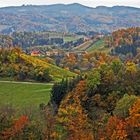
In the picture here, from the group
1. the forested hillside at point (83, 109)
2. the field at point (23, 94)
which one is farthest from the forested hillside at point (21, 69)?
the forested hillside at point (83, 109)

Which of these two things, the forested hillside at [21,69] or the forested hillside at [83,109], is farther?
the forested hillside at [21,69]

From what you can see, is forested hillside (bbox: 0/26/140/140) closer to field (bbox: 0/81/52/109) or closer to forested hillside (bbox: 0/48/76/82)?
field (bbox: 0/81/52/109)

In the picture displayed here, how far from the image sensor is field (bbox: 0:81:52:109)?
4266 inches

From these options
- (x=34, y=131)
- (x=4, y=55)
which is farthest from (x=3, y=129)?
(x=4, y=55)

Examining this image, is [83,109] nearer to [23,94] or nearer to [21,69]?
[23,94]

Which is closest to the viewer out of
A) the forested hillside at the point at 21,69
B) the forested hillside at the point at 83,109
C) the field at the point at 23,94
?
the forested hillside at the point at 83,109

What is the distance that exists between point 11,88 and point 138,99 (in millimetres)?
59047

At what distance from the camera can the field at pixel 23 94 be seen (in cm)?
10835

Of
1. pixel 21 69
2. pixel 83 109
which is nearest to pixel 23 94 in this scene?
pixel 21 69

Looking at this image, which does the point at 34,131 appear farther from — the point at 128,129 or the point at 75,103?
the point at 75,103

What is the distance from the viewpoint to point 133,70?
303 ft

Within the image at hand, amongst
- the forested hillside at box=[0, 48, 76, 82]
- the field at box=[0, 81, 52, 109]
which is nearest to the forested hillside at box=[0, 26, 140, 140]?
the field at box=[0, 81, 52, 109]

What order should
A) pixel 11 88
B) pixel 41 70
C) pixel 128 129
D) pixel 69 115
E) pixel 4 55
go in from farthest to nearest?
pixel 4 55
pixel 41 70
pixel 11 88
pixel 69 115
pixel 128 129

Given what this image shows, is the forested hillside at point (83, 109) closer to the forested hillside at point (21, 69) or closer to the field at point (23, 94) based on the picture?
the field at point (23, 94)
